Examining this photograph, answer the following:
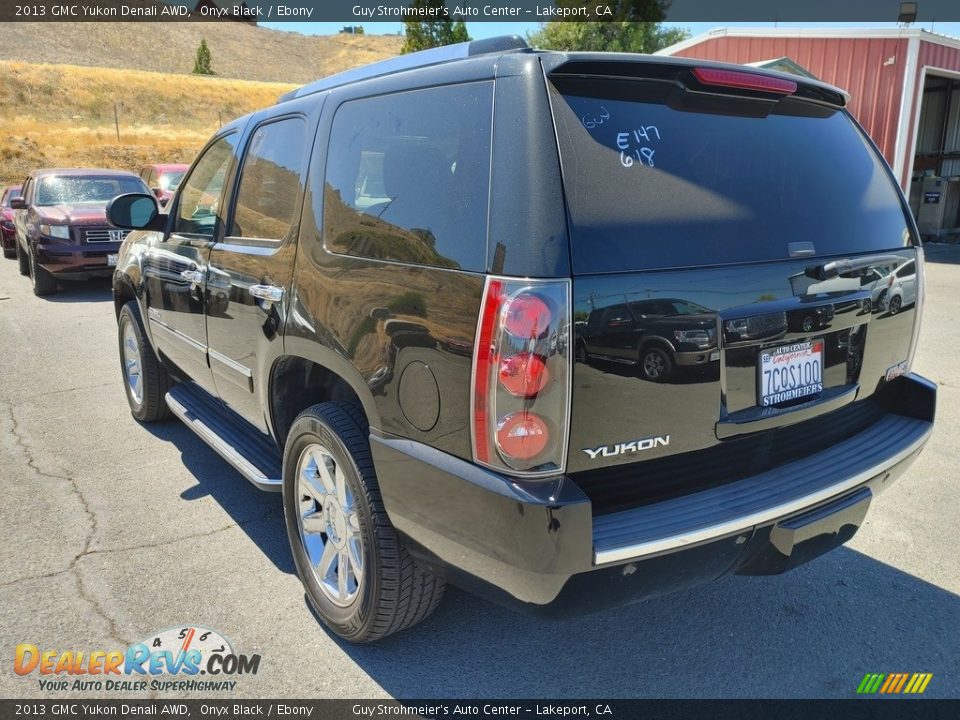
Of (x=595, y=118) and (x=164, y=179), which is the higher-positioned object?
(x=595, y=118)

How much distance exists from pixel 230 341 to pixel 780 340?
2.34 m

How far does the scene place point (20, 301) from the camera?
Answer: 408 inches

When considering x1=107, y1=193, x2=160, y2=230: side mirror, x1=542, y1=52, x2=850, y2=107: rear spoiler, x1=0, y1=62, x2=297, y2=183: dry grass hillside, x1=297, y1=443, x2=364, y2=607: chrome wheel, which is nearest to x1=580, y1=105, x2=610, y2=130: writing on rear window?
x1=542, y1=52, x2=850, y2=107: rear spoiler

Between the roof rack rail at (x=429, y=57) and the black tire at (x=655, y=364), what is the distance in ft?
3.27

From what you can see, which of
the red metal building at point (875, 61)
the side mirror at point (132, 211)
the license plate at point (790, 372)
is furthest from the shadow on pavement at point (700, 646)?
the red metal building at point (875, 61)

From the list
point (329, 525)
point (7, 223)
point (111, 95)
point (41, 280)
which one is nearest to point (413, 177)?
point (329, 525)

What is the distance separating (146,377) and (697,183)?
3.96 meters

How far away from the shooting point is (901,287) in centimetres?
274

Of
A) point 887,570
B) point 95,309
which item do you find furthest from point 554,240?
point 95,309

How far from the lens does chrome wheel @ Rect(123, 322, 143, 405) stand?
507 centimetres

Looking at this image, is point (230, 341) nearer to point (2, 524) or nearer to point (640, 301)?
point (2, 524)

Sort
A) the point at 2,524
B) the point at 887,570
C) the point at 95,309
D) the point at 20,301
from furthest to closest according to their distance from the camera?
the point at 20,301 < the point at 95,309 < the point at 2,524 < the point at 887,570

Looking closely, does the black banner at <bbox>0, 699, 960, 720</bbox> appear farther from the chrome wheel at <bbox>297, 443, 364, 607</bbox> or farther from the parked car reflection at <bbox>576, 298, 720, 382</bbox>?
the parked car reflection at <bbox>576, 298, 720, 382</bbox>

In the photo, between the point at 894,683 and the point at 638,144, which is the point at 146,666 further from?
the point at 894,683
